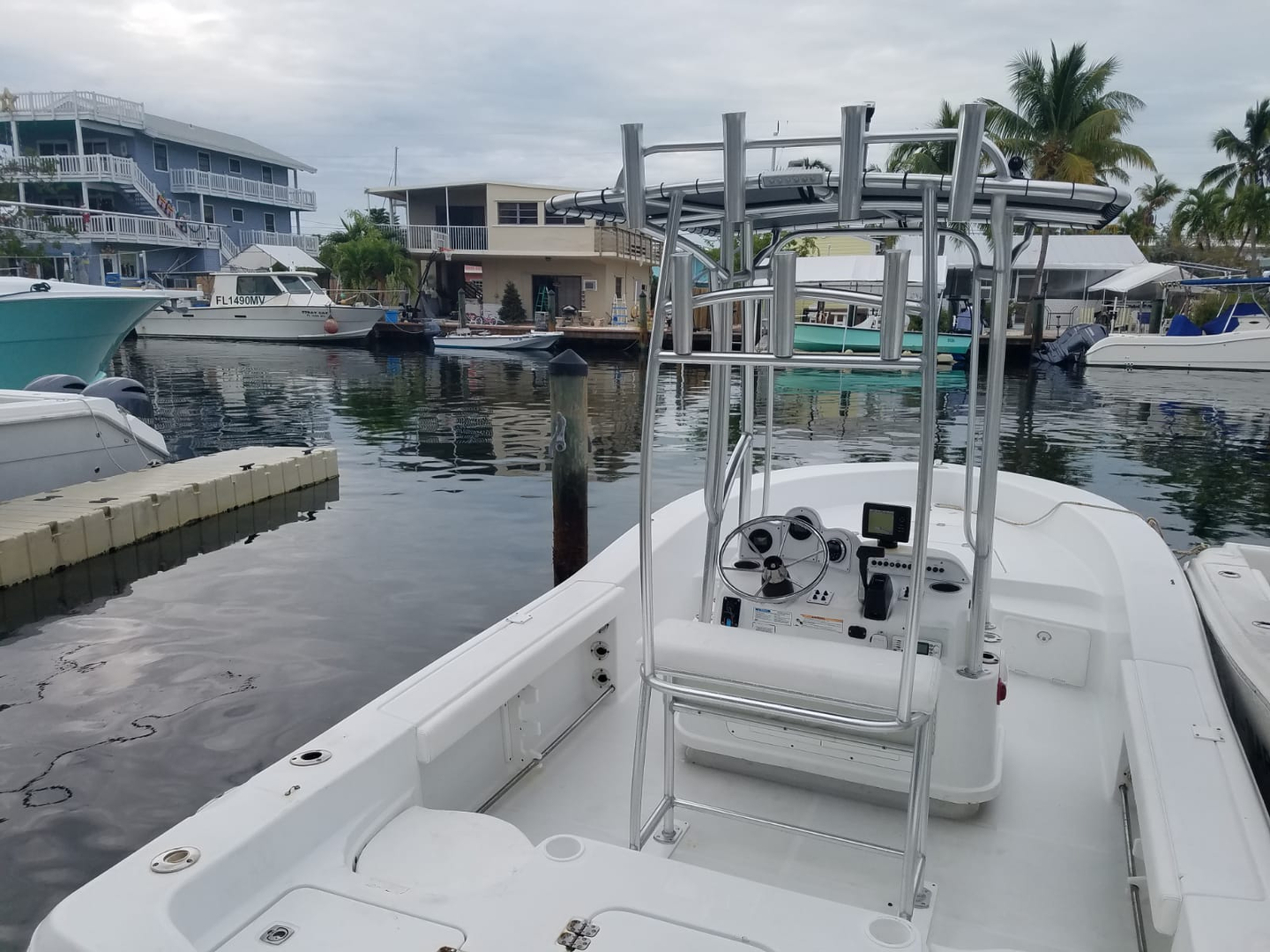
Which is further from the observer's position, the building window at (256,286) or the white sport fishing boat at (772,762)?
the building window at (256,286)

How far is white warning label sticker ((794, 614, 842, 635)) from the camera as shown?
2.67 meters

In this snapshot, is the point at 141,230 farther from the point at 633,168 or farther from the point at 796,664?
the point at 796,664

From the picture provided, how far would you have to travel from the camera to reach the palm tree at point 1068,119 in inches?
1067

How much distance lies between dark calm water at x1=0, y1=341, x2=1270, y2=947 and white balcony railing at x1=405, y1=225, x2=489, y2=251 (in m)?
17.2

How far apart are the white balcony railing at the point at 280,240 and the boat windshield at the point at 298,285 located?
26.7 ft

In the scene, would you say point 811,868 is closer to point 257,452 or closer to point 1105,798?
point 1105,798

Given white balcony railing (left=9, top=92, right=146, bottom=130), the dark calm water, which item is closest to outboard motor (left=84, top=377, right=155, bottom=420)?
the dark calm water

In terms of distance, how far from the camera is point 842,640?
8.73ft

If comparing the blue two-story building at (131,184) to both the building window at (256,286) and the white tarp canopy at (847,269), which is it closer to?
the building window at (256,286)

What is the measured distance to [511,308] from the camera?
34.8 metres

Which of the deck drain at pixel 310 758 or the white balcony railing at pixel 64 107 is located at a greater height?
the white balcony railing at pixel 64 107

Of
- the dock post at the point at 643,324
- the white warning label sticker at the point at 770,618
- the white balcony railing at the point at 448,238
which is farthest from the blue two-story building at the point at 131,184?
the white warning label sticker at the point at 770,618

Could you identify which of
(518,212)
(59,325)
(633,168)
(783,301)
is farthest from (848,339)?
(783,301)

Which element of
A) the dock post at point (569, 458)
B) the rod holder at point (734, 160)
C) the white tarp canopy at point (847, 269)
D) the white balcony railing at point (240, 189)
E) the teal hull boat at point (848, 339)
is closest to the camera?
the rod holder at point (734, 160)
